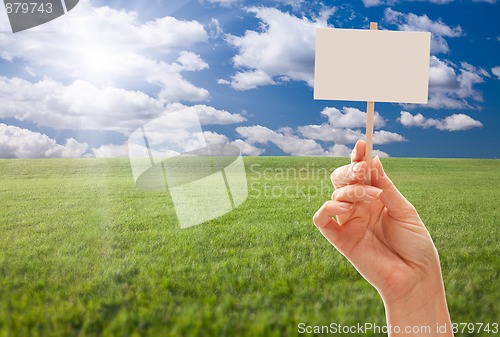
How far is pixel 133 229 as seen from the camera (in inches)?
258

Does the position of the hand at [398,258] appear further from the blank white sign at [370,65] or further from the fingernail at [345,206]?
the blank white sign at [370,65]

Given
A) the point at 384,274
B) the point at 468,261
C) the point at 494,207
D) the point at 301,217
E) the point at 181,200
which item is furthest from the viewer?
the point at 494,207

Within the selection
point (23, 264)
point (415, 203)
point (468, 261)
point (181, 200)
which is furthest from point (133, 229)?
point (415, 203)

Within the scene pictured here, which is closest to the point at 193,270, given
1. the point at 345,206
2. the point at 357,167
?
the point at 345,206

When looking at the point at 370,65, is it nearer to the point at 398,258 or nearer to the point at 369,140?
the point at 369,140

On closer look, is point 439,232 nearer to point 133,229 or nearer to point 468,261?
point 468,261

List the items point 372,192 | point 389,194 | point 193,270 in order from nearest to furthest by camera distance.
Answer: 1. point 372,192
2. point 389,194
3. point 193,270

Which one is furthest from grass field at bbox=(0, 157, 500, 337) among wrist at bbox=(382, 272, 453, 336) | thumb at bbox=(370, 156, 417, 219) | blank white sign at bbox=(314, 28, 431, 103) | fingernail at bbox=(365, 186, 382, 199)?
blank white sign at bbox=(314, 28, 431, 103)

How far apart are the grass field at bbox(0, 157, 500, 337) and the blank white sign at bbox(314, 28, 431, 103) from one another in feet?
7.29

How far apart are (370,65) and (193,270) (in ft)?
10.5

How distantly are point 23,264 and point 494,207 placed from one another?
355 inches

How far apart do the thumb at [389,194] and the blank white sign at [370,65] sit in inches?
14.7

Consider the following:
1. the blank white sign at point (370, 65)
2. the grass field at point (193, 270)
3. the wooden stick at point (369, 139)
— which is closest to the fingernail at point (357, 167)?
the wooden stick at point (369, 139)

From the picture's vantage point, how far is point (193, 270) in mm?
4809
